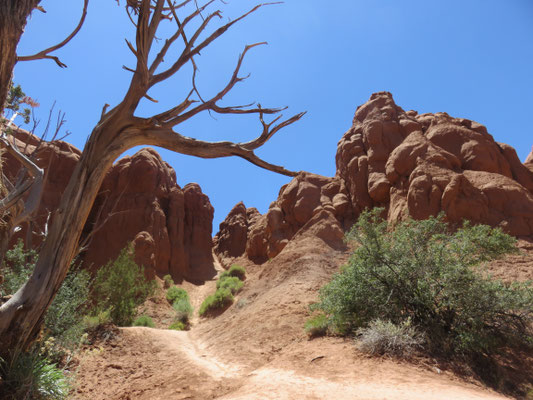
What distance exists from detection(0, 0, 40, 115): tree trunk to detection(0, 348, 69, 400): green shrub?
3086 millimetres

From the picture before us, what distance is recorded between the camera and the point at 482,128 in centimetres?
2056

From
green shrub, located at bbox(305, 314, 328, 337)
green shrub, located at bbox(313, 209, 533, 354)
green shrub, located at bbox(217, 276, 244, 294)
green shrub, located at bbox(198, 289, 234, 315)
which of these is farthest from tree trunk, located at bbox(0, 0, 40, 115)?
green shrub, located at bbox(217, 276, 244, 294)

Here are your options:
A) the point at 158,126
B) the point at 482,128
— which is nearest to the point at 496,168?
the point at 482,128

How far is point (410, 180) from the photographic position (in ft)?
58.8

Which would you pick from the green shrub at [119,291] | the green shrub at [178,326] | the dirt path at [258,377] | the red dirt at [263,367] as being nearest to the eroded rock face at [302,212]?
the red dirt at [263,367]

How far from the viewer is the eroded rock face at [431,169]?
15539 millimetres

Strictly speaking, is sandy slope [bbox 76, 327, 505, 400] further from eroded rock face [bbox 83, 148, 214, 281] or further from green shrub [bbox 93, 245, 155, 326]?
eroded rock face [bbox 83, 148, 214, 281]

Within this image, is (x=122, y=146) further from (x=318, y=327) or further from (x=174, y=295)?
(x=174, y=295)

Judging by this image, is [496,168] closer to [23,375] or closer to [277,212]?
[277,212]

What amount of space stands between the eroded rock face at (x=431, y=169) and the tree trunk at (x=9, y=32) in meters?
16.9

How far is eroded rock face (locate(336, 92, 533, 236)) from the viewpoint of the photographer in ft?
51.0

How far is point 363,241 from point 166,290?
21410mm

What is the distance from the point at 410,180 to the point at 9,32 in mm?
18215

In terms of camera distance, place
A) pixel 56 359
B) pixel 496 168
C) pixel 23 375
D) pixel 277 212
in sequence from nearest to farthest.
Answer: pixel 23 375, pixel 56 359, pixel 496 168, pixel 277 212
